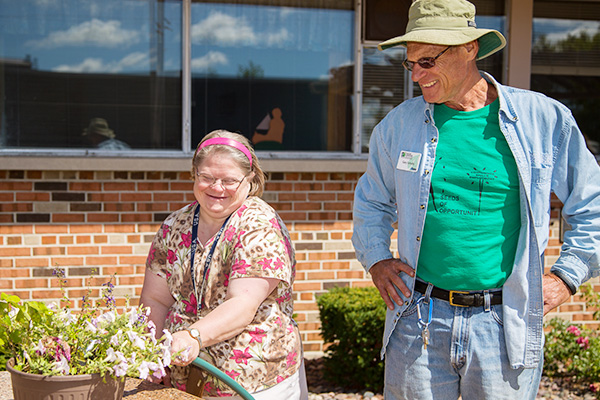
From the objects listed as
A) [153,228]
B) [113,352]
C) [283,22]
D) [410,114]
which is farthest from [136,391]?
[283,22]

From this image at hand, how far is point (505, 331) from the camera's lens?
2.21m

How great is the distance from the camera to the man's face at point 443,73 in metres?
2.28

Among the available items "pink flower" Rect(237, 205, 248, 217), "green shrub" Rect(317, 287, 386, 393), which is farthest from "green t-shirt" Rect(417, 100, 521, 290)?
"green shrub" Rect(317, 287, 386, 393)

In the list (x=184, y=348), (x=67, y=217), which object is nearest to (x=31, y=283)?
(x=67, y=217)

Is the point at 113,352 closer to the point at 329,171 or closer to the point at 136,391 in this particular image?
the point at 136,391

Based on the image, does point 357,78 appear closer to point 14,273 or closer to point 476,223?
point 14,273

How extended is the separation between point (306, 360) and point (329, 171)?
150cm

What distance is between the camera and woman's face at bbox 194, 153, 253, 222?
2365mm

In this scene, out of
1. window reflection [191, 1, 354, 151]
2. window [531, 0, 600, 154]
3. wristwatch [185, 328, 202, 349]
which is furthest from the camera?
window [531, 0, 600, 154]

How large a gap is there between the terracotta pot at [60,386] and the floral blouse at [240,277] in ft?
2.18

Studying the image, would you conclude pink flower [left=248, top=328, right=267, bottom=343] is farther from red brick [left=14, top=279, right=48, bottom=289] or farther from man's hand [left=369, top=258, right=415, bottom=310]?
red brick [left=14, top=279, right=48, bottom=289]

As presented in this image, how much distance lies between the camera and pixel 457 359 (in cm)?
222

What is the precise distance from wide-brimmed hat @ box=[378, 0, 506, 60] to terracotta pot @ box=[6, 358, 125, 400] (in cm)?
145

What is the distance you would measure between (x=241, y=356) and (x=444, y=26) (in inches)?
54.1
